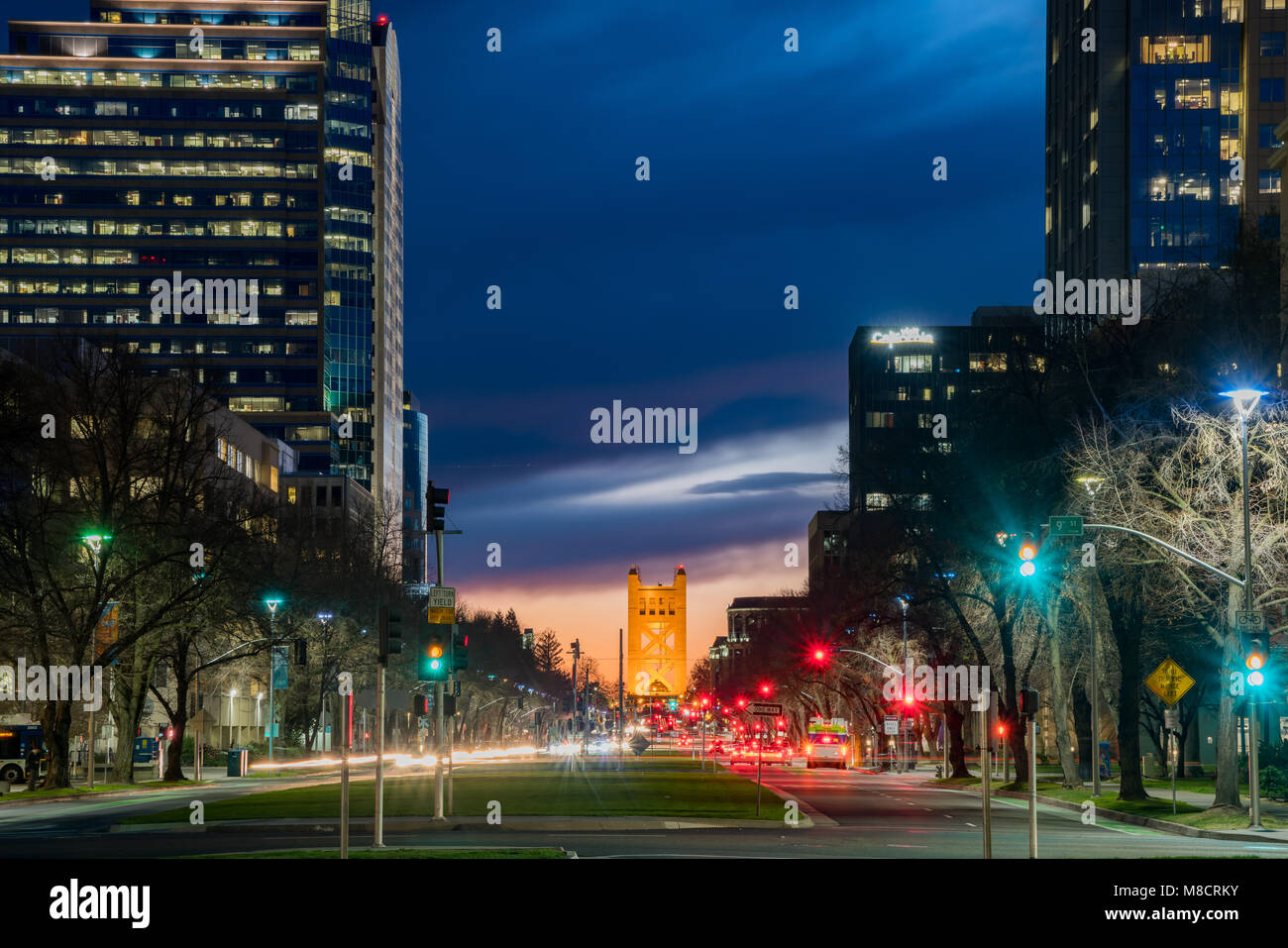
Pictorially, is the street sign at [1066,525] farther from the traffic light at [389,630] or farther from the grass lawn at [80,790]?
the grass lawn at [80,790]

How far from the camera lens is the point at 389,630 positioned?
2497 centimetres

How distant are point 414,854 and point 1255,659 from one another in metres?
22.2

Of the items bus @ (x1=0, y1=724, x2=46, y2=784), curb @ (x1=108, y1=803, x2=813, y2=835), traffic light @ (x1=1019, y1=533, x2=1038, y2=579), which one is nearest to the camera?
curb @ (x1=108, y1=803, x2=813, y2=835)

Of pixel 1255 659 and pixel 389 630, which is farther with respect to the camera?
pixel 1255 659

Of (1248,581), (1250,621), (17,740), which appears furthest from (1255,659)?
(17,740)

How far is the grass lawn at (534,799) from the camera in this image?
37812mm

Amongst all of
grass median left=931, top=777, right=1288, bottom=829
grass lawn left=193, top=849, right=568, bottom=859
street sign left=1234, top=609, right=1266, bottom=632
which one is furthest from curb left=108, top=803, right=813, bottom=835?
street sign left=1234, top=609, right=1266, bottom=632

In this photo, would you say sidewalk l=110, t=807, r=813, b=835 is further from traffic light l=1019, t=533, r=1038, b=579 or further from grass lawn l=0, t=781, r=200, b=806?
grass lawn l=0, t=781, r=200, b=806

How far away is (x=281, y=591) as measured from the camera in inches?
2817

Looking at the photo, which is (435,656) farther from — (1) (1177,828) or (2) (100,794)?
(2) (100,794)

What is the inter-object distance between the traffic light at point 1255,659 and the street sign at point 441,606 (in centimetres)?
1948

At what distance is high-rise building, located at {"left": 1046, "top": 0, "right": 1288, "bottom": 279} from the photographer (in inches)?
5669

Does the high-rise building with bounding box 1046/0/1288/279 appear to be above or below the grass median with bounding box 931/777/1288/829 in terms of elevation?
above

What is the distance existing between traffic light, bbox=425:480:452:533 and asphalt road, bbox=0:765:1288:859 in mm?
6816
